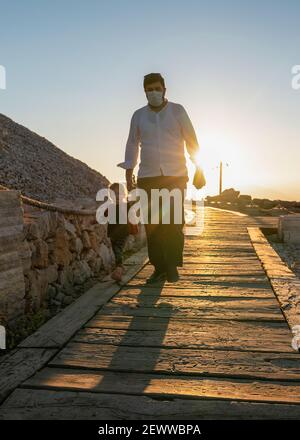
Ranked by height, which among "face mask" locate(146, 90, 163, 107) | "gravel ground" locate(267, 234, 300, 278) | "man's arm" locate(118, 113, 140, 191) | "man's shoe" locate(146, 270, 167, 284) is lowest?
"gravel ground" locate(267, 234, 300, 278)

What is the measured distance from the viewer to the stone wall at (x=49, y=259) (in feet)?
10.7

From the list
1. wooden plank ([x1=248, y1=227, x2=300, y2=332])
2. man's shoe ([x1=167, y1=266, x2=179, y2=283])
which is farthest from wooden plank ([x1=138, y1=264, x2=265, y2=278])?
man's shoe ([x1=167, y1=266, x2=179, y2=283])

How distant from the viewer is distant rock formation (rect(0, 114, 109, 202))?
9789mm

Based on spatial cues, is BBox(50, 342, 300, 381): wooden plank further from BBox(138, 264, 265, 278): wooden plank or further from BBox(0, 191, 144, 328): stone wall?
BBox(138, 264, 265, 278): wooden plank

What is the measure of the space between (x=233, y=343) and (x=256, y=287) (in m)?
1.77

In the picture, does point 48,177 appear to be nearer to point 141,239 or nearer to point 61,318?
point 141,239

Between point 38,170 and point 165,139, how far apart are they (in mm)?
7577

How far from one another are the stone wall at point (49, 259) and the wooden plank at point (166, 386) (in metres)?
0.99

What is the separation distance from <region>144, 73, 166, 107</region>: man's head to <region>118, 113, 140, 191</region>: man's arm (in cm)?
30

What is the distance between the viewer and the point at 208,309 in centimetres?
371

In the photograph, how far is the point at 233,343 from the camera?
2.86 metres

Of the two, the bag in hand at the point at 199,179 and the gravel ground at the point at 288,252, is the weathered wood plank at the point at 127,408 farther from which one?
the gravel ground at the point at 288,252

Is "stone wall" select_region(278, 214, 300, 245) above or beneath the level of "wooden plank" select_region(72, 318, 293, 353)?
above

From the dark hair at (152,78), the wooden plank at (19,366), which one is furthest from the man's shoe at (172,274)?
the wooden plank at (19,366)
